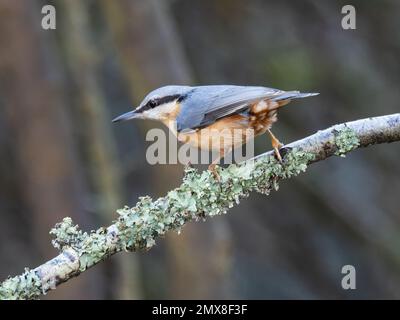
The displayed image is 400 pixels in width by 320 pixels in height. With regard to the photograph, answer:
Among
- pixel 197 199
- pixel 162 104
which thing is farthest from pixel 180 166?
pixel 197 199

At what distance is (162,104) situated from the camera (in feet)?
14.8

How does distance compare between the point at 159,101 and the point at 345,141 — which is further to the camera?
the point at 159,101

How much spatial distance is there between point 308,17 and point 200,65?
3.85 ft

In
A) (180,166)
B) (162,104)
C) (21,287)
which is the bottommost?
(21,287)

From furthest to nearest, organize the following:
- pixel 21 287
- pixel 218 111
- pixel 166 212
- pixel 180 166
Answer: pixel 180 166, pixel 218 111, pixel 166 212, pixel 21 287

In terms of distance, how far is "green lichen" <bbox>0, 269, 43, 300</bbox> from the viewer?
3104 millimetres

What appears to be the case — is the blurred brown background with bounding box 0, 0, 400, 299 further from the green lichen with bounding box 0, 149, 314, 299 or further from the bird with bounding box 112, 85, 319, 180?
the green lichen with bounding box 0, 149, 314, 299

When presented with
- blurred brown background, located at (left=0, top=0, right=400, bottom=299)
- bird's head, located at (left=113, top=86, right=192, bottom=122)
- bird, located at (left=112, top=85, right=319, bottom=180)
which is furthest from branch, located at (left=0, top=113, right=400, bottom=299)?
blurred brown background, located at (left=0, top=0, right=400, bottom=299)

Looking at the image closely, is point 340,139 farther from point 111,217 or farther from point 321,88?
point 321,88

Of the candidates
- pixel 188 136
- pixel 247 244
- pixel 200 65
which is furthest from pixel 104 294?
pixel 188 136

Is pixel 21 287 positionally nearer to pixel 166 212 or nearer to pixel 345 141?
pixel 166 212

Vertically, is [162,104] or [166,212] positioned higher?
[162,104]

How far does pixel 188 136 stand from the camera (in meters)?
4.26

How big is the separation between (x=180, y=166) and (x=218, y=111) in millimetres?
2317
